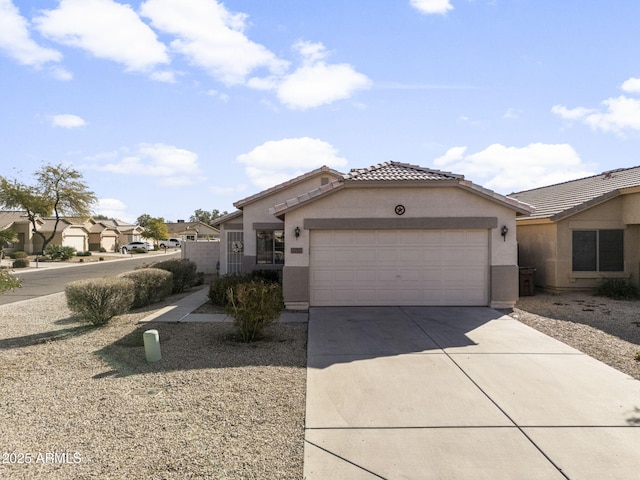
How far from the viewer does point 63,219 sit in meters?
51.5

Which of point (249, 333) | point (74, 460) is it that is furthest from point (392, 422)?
point (249, 333)

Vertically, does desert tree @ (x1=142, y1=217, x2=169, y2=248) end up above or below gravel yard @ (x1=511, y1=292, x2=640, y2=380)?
above

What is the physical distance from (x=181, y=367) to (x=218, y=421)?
7.24 feet

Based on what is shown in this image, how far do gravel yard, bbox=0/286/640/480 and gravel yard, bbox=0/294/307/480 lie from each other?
0.01m

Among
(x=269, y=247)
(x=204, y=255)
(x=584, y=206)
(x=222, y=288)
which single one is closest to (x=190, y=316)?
(x=222, y=288)

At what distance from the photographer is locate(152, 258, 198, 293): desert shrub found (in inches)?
610

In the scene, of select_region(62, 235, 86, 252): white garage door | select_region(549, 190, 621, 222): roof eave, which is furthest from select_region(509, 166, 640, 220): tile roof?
select_region(62, 235, 86, 252): white garage door

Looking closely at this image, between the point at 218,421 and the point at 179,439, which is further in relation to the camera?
the point at 218,421

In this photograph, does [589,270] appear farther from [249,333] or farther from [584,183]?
[249,333]

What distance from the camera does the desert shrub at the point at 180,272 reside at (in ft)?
50.8

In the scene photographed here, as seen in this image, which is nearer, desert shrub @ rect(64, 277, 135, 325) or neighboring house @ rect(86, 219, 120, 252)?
desert shrub @ rect(64, 277, 135, 325)

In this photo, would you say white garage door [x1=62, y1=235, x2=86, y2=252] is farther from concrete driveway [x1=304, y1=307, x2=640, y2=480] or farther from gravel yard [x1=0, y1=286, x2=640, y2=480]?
concrete driveway [x1=304, y1=307, x2=640, y2=480]

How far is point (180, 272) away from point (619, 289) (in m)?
15.5

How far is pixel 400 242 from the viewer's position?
11852 millimetres
